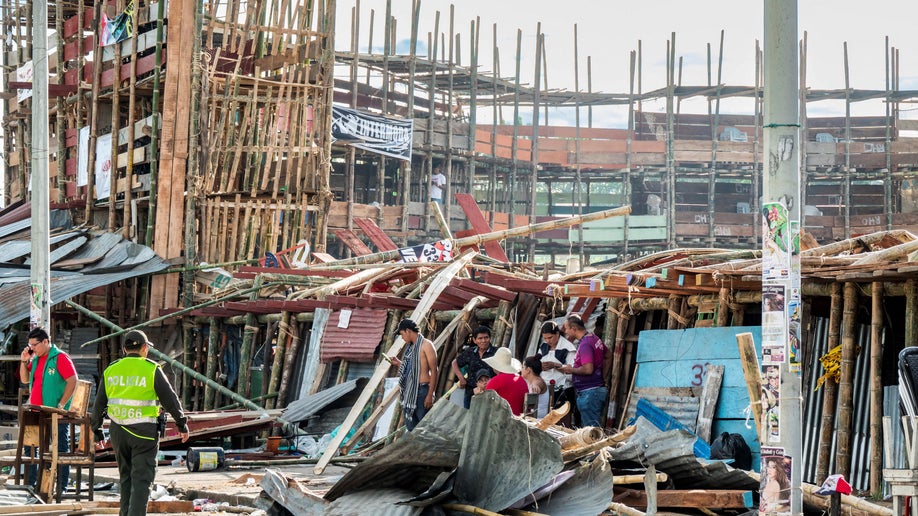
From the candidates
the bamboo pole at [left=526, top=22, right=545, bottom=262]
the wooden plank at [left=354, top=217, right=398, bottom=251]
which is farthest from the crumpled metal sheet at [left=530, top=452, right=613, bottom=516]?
the bamboo pole at [left=526, top=22, right=545, bottom=262]

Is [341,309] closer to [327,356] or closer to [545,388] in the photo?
[327,356]

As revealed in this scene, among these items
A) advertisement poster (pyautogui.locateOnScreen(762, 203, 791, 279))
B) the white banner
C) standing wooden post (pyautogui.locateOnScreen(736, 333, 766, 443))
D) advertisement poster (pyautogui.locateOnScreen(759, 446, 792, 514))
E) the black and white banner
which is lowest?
advertisement poster (pyautogui.locateOnScreen(759, 446, 792, 514))

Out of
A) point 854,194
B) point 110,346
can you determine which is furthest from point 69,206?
point 854,194

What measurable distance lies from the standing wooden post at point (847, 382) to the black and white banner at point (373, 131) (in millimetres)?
28083

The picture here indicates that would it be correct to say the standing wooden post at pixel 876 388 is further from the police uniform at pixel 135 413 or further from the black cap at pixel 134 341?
the black cap at pixel 134 341

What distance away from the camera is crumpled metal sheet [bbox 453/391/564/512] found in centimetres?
1009

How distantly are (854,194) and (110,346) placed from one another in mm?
30096

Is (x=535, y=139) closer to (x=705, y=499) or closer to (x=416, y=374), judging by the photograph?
(x=416, y=374)

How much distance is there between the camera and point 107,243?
2717 cm

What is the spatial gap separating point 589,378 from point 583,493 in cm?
383

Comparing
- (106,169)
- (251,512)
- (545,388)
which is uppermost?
(106,169)

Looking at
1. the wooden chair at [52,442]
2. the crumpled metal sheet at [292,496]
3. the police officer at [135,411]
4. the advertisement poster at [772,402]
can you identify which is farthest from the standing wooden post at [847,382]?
the wooden chair at [52,442]

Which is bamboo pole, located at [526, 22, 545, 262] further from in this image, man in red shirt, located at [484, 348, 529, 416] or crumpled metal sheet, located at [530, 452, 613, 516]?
crumpled metal sheet, located at [530, 452, 613, 516]

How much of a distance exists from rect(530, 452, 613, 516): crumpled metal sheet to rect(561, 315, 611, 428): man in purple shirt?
3.42 m
